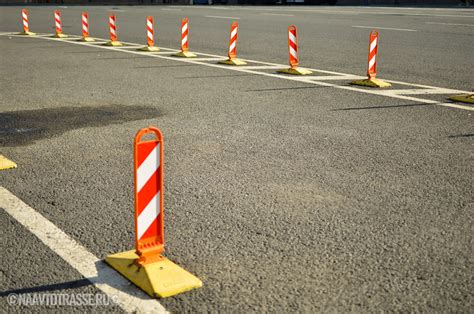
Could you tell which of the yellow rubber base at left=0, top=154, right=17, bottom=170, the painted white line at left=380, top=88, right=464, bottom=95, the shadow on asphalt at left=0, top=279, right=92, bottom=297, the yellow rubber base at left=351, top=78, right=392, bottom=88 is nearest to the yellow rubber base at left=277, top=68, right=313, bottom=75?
the yellow rubber base at left=351, top=78, right=392, bottom=88

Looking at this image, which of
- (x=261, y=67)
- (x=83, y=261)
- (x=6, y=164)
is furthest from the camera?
(x=261, y=67)

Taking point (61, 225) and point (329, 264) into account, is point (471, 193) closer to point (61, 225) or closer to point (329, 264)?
point (329, 264)

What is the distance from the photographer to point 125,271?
3664mm

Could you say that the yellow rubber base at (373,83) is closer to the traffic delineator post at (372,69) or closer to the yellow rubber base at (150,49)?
the traffic delineator post at (372,69)

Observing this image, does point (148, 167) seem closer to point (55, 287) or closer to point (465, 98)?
point (55, 287)

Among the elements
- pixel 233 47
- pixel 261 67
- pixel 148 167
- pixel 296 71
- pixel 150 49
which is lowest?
pixel 150 49

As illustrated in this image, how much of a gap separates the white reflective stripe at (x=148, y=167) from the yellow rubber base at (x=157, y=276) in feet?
1.74

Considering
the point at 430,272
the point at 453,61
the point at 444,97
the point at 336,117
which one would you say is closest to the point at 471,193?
the point at 430,272

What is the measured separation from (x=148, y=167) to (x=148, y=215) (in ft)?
1.01

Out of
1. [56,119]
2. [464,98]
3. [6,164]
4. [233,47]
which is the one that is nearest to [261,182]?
[6,164]

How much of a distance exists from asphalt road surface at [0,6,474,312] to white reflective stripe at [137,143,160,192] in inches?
26.9

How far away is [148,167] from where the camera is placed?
349 centimetres

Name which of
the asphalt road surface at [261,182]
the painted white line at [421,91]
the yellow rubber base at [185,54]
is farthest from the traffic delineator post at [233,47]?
the painted white line at [421,91]

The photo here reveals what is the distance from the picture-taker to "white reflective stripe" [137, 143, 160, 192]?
3457mm
